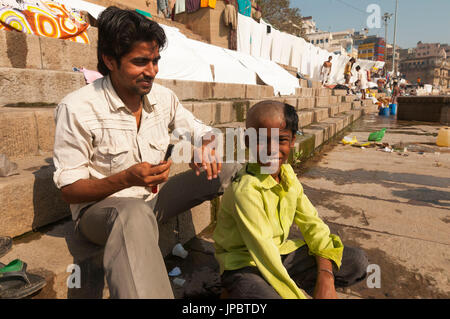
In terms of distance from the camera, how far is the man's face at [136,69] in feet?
5.31

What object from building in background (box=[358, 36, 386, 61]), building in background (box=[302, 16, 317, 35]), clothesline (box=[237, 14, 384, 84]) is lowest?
clothesline (box=[237, 14, 384, 84])

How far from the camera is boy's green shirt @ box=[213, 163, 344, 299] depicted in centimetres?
142

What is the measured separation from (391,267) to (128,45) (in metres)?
2.30

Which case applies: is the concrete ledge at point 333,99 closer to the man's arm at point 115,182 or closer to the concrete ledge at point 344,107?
the concrete ledge at point 344,107

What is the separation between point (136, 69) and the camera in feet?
5.38

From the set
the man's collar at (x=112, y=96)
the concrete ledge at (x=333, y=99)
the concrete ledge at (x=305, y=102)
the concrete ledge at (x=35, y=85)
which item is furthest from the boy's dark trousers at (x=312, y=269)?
the concrete ledge at (x=333, y=99)

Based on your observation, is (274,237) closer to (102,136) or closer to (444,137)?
(102,136)

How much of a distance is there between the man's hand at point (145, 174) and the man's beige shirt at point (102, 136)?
0.31 meters

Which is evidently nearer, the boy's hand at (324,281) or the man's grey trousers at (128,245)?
the man's grey trousers at (128,245)

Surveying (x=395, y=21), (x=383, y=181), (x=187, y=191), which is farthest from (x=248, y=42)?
(x=395, y=21)

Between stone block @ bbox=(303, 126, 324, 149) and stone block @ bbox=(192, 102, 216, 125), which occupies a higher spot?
stone block @ bbox=(192, 102, 216, 125)

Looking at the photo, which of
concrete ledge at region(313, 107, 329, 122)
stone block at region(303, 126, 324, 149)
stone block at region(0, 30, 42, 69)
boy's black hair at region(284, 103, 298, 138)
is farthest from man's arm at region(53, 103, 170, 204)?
concrete ledge at region(313, 107, 329, 122)

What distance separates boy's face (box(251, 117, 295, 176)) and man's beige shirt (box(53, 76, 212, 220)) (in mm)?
707

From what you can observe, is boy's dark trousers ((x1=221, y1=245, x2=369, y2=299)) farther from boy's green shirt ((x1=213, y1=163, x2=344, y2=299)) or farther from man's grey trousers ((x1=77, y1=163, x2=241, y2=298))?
man's grey trousers ((x1=77, y1=163, x2=241, y2=298))
